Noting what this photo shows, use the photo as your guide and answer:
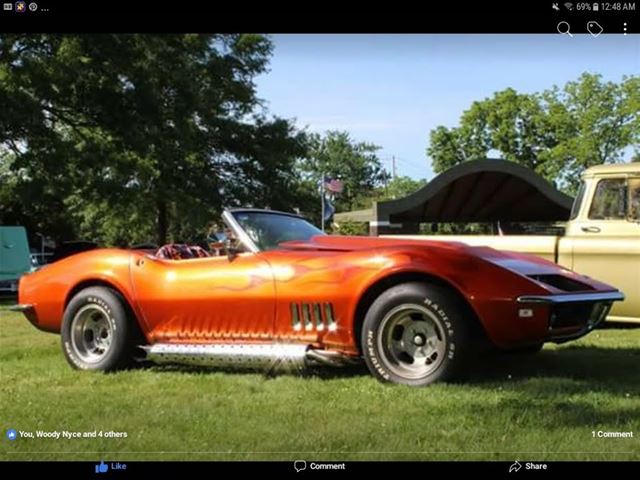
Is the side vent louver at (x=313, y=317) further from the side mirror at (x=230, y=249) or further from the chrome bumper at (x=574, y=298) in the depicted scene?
the chrome bumper at (x=574, y=298)

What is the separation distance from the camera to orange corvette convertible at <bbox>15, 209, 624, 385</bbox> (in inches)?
166

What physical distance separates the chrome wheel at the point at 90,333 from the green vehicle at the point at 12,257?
40.3ft

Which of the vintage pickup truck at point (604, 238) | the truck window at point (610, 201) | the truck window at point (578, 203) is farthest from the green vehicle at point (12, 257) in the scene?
the truck window at point (610, 201)

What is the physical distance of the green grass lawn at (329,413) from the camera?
3.03 m

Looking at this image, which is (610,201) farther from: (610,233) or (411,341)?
(411,341)

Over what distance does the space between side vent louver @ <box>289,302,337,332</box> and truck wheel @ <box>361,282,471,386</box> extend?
24 centimetres

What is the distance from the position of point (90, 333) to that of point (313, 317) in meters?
1.92

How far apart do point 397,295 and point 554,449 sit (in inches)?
60.1

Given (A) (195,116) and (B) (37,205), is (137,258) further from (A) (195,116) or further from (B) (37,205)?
(B) (37,205)

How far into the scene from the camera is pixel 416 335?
4.39 meters

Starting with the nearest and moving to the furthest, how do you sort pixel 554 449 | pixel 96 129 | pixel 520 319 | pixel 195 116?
pixel 554 449, pixel 520 319, pixel 195 116, pixel 96 129
